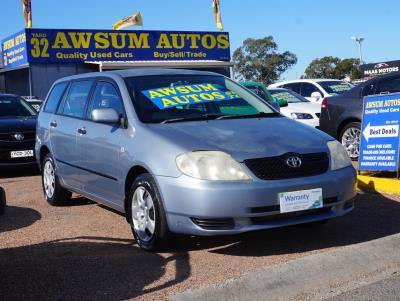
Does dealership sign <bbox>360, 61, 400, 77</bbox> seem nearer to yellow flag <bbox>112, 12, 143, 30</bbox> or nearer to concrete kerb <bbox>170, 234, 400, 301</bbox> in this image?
yellow flag <bbox>112, 12, 143, 30</bbox>

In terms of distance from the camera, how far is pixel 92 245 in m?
5.14

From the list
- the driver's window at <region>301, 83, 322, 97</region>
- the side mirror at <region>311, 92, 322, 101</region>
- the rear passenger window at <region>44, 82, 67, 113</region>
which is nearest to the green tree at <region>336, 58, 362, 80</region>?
the driver's window at <region>301, 83, 322, 97</region>

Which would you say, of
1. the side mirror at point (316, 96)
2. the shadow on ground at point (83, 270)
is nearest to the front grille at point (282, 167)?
the shadow on ground at point (83, 270)

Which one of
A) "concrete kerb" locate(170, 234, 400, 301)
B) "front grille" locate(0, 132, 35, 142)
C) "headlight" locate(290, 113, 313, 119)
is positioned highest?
"headlight" locate(290, 113, 313, 119)

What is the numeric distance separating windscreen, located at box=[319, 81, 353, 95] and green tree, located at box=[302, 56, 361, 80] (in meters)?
50.6

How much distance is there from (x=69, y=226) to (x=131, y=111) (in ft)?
4.91

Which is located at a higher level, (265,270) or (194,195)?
(194,195)

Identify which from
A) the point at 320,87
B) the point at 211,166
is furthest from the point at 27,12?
the point at 211,166

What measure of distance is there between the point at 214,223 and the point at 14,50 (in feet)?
71.6

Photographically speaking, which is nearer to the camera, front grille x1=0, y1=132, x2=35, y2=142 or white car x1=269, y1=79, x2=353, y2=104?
front grille x1=0, y1=132, x2=35, y2=142

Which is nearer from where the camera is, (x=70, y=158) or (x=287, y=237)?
(x=287, y=237)

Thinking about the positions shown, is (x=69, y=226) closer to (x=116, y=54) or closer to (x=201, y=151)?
(x=201, y=151)

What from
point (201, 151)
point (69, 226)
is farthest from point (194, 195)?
point (69, 226)

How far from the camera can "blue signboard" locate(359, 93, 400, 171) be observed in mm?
7512
